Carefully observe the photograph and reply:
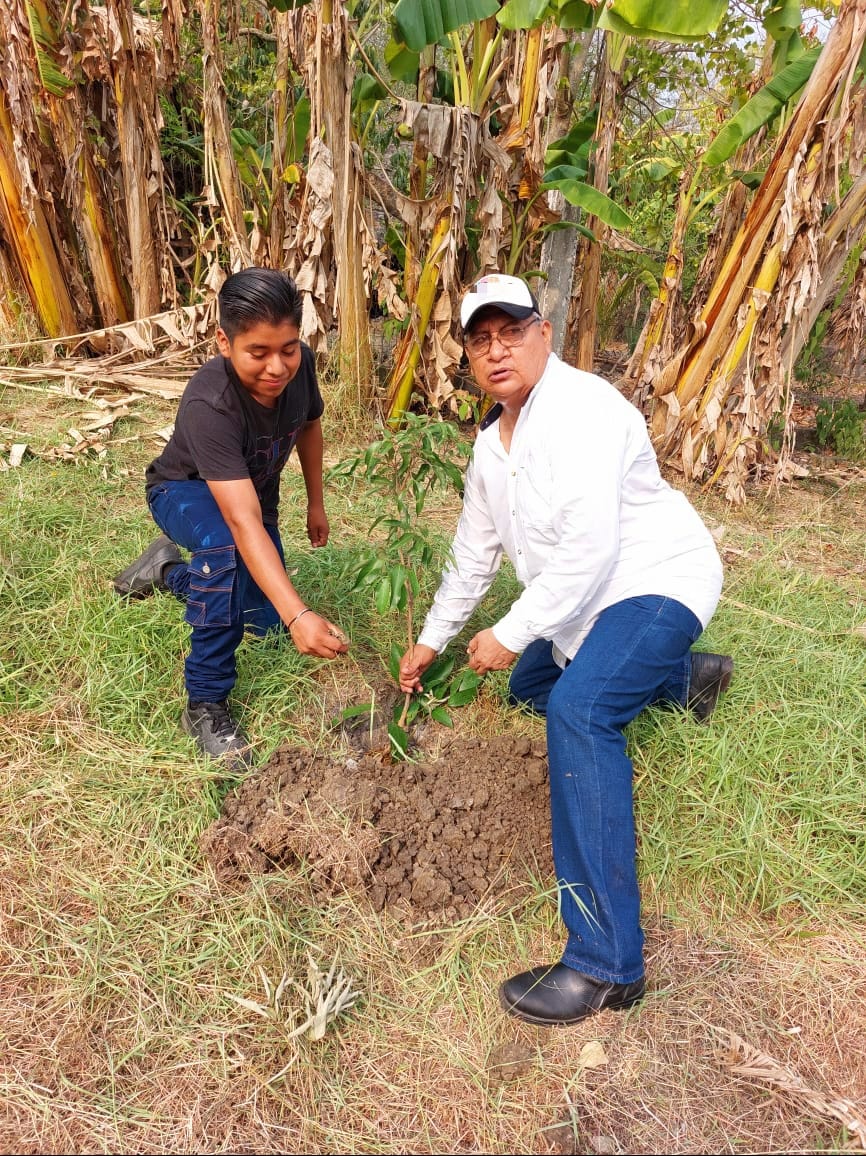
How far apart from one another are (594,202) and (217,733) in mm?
3519

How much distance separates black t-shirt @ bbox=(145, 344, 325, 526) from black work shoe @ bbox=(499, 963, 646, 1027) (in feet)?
4.83

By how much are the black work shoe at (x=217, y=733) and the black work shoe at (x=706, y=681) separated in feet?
4.62

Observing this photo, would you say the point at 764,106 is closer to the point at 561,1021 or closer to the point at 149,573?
the point at 149,573

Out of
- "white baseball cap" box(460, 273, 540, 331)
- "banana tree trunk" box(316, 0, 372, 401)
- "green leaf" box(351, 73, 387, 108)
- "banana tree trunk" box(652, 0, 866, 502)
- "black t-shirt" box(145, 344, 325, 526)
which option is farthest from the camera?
"green leaf" box(351, 73, 387, 108)

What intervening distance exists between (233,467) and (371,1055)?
1.46 meters

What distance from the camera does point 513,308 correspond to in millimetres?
1803

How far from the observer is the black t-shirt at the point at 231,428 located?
203 centimetres

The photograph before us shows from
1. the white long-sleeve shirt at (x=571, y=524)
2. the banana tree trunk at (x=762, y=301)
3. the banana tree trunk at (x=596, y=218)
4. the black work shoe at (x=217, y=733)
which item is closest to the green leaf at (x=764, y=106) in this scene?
the banana tree trunk at (x=762, y=301)

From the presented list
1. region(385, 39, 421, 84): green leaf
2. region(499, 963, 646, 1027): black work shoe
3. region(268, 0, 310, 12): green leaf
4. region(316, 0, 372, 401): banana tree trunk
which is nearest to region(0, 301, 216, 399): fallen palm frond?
region(316, 0, 372, 401): banana tree trunk

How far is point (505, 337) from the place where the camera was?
1878 mm

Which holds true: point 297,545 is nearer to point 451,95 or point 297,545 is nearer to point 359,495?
point 359,495

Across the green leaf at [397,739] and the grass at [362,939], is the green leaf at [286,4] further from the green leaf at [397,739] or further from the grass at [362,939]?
the green leaf at [397,739]

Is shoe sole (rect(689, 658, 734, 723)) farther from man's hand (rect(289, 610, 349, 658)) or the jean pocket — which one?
the jean pocket

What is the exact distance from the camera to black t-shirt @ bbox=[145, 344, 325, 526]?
2.03 meters
